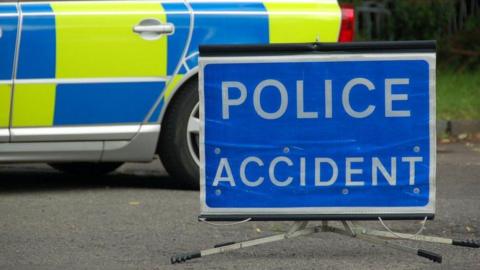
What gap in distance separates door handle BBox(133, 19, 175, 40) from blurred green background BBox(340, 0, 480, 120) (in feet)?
19.1

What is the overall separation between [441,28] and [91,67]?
8.04m

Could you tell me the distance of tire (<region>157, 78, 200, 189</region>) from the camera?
7.83 metres

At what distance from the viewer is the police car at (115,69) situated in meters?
7.55

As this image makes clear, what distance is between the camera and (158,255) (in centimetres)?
589

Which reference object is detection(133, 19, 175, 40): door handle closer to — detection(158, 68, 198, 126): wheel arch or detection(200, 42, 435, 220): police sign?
detection(158, 68, 198, 126): wheel arch

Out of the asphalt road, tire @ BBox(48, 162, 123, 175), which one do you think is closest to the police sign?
the asphalt road

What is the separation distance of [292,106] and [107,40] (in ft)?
7.73

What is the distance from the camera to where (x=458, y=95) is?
12422mm

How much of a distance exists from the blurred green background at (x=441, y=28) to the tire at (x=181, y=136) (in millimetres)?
5613

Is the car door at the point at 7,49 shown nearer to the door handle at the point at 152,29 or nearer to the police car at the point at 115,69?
the police car at the point at 115,69

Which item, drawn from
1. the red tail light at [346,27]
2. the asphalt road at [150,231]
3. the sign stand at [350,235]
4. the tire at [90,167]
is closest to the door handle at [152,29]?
the asphalt road at [150,231]

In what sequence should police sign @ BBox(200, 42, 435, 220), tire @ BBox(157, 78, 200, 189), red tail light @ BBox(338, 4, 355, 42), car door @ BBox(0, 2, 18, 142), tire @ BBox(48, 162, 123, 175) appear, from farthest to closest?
tire @ BBox(48, 162, 123, 175), red tail light @ BBox(338, 4, 355, 42), tire @ BBox(157, 78, 200, 189), car door @ BBox(0, 2, 18, 142), police sign @ BBox(200, 42, 435, 220)

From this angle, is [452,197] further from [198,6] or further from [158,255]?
[158,255]

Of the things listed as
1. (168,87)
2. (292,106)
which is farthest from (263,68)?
(168,87)
